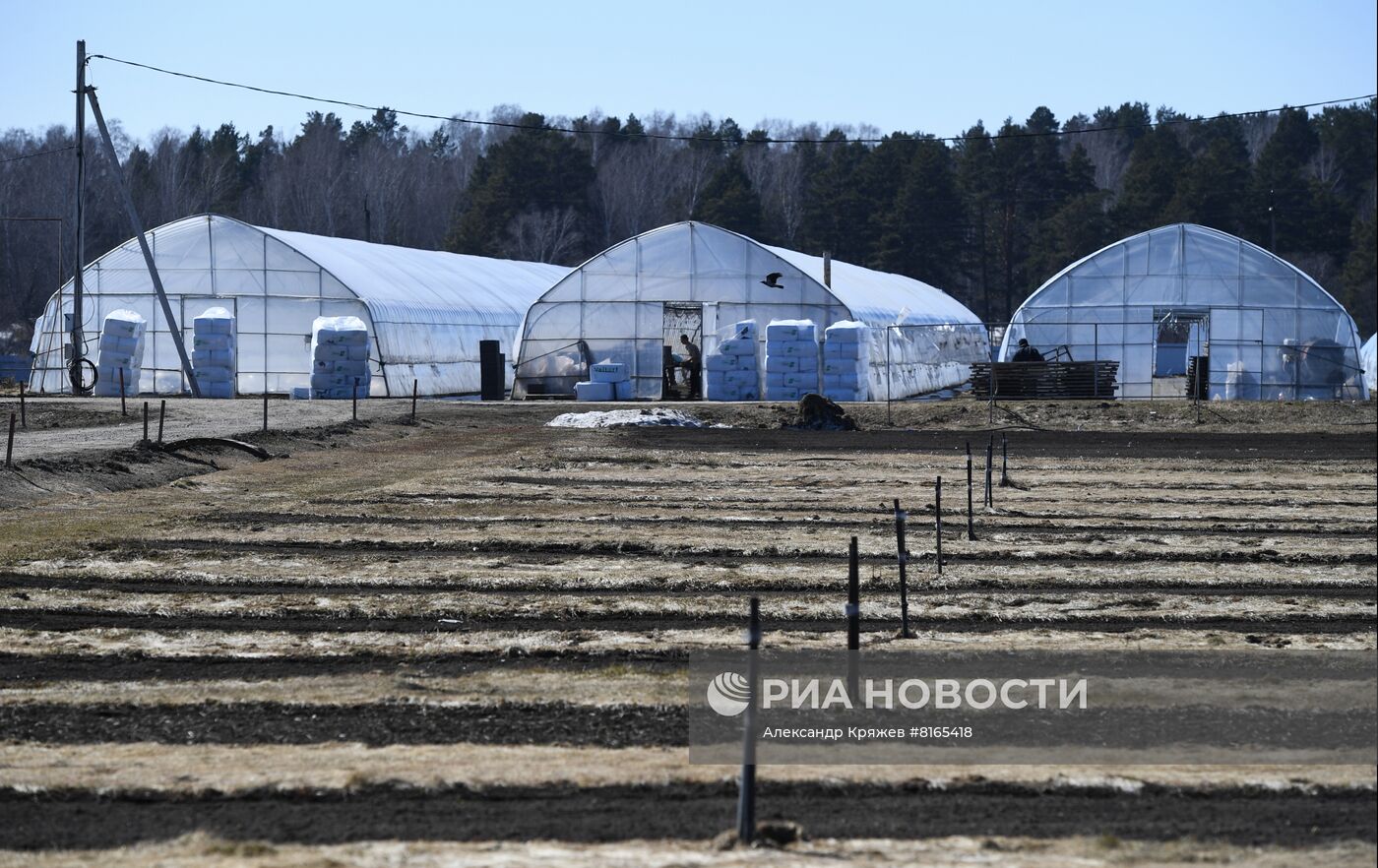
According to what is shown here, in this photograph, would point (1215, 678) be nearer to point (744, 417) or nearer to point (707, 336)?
point (744, 417)

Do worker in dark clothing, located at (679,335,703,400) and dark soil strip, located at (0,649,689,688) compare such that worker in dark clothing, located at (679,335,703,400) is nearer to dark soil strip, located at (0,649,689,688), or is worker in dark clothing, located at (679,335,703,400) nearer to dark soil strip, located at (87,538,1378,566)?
dark soil strip, located at (87,538,1378,566)

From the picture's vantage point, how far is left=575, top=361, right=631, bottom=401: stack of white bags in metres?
42.7

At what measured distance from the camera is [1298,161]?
9269cm

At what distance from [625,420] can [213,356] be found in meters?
14.3

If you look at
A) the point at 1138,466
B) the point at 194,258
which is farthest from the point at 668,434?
the point at 194,258

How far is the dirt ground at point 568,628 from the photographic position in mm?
7445

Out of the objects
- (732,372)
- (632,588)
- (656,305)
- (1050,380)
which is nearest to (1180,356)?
(1050,380)

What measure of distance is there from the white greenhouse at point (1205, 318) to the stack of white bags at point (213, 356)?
21.8 m

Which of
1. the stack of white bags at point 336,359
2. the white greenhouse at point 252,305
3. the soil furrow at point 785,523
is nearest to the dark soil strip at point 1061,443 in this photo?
the soil furrow at point 785,523

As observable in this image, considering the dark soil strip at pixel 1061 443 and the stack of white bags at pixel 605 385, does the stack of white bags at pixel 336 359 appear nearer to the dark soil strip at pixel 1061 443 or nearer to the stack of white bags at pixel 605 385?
the stack of white bags at pixel 605 385

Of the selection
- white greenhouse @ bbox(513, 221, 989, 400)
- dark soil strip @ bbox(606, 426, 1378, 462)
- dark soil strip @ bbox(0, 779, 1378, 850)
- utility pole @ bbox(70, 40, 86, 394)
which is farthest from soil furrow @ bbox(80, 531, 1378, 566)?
white greenhouse @ bbox(513, 221, 989, 400)

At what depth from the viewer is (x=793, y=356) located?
138 ft

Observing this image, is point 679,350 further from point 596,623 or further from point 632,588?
A: point 596,623

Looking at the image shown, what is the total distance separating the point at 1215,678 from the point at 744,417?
26.9 m
